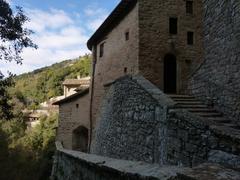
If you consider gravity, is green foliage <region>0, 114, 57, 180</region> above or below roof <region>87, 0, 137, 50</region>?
below

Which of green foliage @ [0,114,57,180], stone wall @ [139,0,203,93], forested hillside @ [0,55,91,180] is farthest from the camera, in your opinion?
green foliage @ [0,114,57,180]

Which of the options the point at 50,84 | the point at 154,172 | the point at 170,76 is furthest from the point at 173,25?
the point at 50,84

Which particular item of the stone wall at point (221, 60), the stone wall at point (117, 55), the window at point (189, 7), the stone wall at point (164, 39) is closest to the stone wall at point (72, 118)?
the stone wall at point (117, 55)

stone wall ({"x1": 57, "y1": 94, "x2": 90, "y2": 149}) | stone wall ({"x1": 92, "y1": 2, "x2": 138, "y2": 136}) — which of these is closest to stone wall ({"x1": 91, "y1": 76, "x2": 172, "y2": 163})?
stone wall ({"x1": 92, "y1": 2, "x2": 138, "y2": 136})

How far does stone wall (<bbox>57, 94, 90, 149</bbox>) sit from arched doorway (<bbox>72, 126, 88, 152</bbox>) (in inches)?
10.1

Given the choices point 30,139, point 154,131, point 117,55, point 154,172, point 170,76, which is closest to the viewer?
point 154,172

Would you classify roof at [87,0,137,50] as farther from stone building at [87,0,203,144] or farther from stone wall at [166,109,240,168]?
stone wall at [166,109,240,168]

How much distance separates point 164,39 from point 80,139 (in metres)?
10.8

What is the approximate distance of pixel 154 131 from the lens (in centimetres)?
735

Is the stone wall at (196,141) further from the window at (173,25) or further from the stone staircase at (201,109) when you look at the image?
the window at (173,25)

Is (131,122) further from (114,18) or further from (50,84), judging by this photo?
(50,84)

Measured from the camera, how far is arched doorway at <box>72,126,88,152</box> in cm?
2239

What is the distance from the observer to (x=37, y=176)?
2628cm

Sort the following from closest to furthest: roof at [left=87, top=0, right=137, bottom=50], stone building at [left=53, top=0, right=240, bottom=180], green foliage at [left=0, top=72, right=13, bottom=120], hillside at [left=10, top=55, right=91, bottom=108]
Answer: stone building at [left=53, top=0, right=240, bottom=180]
green foliage at [left=0, top=72, right=13, bottom=120]
roof at [left=87, top=0, right=137, bottom=50]
hillside at [left=10, top=55, right=91, bottom=108]
